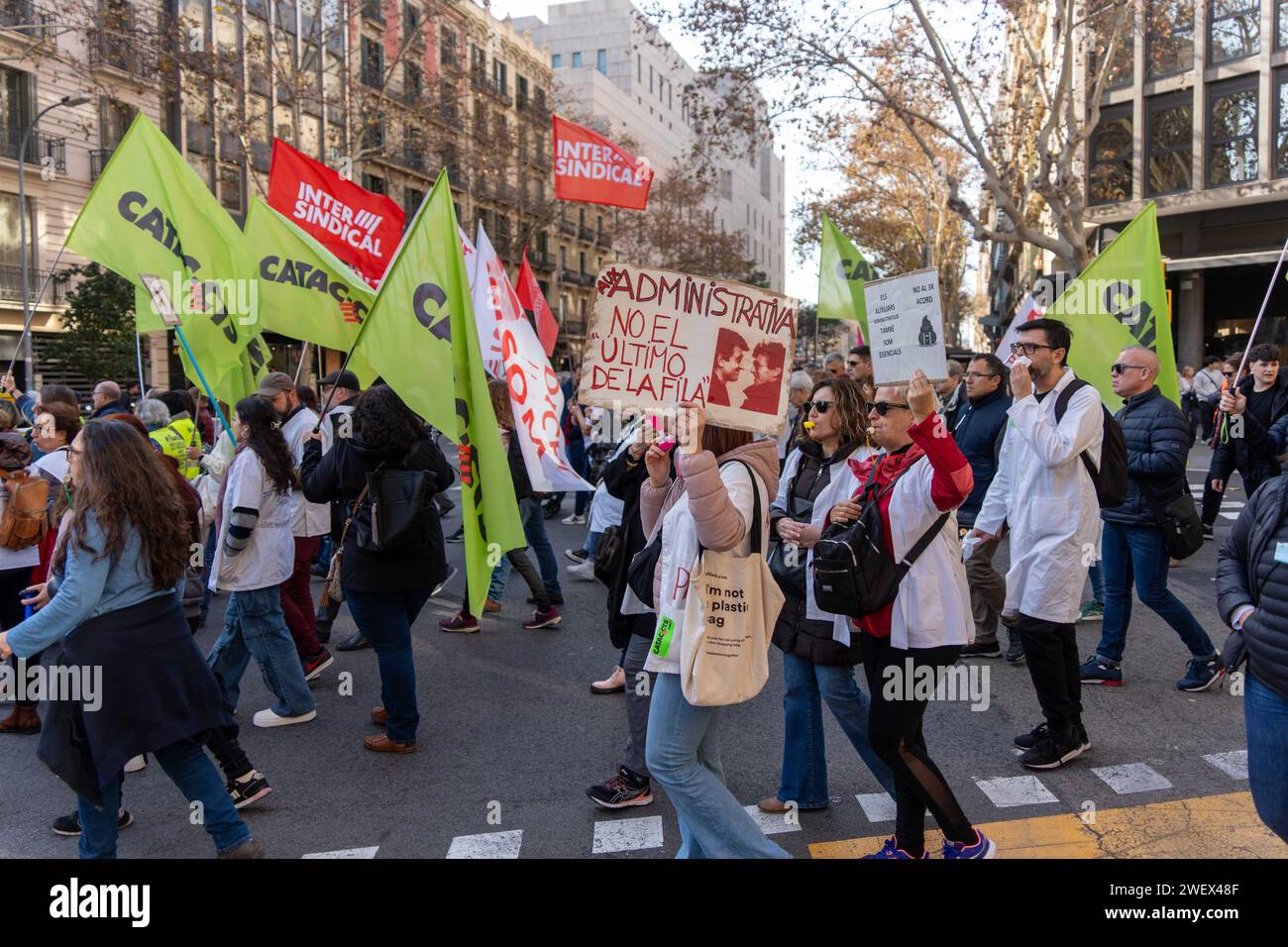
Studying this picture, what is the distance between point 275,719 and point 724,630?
3.28 meters

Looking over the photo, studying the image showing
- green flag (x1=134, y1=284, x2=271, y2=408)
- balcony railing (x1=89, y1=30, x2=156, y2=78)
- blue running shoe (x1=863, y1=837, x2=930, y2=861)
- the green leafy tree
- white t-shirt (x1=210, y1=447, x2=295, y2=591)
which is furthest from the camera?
the green leafy tree

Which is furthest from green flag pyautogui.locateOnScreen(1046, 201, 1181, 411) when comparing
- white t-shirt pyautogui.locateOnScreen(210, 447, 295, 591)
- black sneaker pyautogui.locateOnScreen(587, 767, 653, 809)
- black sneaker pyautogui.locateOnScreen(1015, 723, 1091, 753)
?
white t-shirt pyautogui.locateOnScreen(210, 447, 295, 591)

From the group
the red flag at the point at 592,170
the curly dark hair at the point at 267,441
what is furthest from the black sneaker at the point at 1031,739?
the red flag at the point at 592,170

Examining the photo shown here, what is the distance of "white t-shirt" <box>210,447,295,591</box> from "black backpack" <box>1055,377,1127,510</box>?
12.7 ft

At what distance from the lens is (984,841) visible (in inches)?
139

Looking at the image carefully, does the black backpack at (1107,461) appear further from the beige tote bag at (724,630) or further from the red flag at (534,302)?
the red flag at (534,302)

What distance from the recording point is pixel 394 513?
4828 mm

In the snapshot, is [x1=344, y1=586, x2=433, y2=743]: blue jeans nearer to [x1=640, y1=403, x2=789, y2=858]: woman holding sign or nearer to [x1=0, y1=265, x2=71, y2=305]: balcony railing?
[x1=640, y1=403, x2=789, y2=858]: woman holding sign

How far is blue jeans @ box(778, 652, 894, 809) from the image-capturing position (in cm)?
384

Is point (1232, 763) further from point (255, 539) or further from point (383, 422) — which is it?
point (255, 539)

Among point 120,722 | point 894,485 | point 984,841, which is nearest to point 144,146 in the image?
point 120,722
